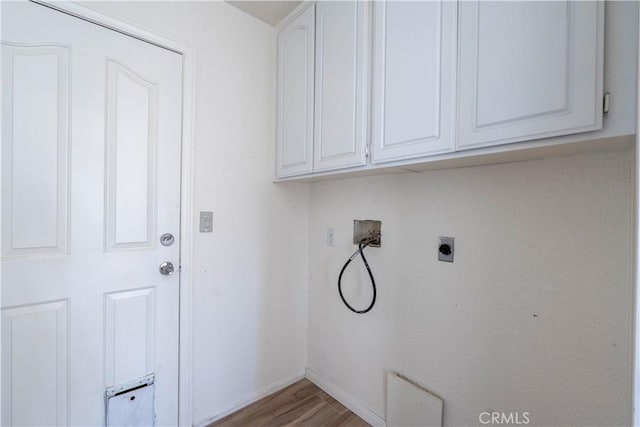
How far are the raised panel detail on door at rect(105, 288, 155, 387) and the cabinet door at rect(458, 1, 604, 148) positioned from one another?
1570 mm

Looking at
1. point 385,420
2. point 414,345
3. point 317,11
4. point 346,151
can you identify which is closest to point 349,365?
point 385,420

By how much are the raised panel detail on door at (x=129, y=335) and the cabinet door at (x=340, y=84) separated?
1.10m

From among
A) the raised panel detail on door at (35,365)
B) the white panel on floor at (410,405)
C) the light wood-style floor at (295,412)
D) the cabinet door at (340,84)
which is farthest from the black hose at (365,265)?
the raised panel detail on door at (35,365)

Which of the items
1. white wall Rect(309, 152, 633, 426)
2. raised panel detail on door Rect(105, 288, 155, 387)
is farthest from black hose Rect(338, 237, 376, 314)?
raised panel detail on door Rect(105, 288, 155, 387)

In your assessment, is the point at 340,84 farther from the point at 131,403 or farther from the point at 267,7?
the point at 131,403

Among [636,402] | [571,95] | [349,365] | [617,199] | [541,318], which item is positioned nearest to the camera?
[636,402]

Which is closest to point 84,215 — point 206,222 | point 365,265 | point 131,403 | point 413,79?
point 206,222

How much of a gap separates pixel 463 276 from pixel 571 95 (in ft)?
2.59

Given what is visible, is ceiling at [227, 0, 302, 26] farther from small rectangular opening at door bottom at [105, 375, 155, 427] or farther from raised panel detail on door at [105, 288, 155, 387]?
small rectangular opening at door bottom at [105, 375, 155, 427]

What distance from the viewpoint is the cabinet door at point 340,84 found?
130 cm

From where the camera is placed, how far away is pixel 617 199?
930mm

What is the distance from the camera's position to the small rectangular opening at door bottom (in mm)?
1302

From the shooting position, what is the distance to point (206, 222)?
1592 mm

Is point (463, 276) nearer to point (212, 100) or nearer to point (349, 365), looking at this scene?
point (349, 365)
